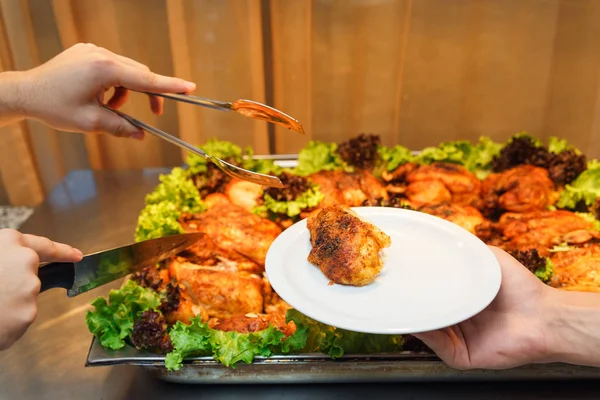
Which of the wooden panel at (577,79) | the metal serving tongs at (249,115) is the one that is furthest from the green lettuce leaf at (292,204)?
the wooden panel at (577,79)

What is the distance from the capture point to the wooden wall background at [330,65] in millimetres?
2596

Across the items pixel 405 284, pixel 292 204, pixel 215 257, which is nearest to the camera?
pixel 405 284

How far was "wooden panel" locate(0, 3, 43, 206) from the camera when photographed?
2562mm

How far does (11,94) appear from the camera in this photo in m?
1.67

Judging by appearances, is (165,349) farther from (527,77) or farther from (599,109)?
(599,109)

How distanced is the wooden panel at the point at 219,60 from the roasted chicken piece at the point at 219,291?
4.21 feet

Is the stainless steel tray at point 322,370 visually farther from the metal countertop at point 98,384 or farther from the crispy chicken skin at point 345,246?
the crispy chicken skin at point 345,246

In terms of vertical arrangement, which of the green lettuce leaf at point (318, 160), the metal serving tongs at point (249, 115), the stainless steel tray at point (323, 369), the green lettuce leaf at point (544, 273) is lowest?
the stainless steel tray at point (323, 369)

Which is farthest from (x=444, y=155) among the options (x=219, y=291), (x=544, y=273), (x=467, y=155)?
(x=219, y=291)

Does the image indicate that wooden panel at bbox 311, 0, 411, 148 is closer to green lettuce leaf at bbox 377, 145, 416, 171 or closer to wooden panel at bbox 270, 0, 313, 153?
wooden panel at bbox 270, 0, 313, 153

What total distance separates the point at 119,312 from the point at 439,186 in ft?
5.03

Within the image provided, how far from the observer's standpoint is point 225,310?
179cm

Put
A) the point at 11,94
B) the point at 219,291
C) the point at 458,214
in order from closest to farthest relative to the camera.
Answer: the point at 11,94, the point at 219,291, the point at 458,214

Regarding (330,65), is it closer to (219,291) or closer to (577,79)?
(577,79)
